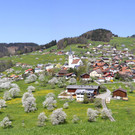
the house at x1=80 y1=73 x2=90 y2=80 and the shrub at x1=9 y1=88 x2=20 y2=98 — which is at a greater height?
the house at x1=80 y1=73 x2=90 y2=80

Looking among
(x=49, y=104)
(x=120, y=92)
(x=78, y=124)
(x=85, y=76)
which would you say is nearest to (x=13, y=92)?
(x=49, y=104)

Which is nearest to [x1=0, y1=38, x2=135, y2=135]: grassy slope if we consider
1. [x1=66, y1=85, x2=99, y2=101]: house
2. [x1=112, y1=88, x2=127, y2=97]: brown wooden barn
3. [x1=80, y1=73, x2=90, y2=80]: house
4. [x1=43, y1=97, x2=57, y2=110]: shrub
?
[x1=43, y1=97, x2=57, y2=110]: shrub

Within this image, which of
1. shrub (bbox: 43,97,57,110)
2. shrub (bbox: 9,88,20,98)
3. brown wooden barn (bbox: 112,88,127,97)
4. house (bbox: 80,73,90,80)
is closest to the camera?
shrub (bbox: 43,97,57,110)

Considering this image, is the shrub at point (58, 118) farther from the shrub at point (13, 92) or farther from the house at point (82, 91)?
the shrub at point (13, 92)

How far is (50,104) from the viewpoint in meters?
47.7

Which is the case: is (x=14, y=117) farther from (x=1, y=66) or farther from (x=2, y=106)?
(x=1, y=66)

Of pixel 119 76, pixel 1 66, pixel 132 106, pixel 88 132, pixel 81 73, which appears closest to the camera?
pixel 88 132

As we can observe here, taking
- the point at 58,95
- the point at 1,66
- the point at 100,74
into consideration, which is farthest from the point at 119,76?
the point at 1,66

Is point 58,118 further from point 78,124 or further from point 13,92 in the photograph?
point 13,92

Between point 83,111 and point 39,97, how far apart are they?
65.8 feet

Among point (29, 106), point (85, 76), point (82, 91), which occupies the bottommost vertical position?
point (29, 106)

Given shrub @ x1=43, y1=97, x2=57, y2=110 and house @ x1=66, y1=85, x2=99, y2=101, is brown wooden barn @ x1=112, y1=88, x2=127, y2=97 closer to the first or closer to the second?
house @ x1=66, y1=85, x2=99, y2=101

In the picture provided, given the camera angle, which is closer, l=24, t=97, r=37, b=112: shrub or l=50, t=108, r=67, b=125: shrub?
l=50, t=108, r=67, b=125: shrub

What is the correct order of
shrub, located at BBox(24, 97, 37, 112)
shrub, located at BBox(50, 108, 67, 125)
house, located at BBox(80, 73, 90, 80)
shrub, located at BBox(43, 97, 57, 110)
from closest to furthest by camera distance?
1. shrub, located at BBox(50, 108, 67, 125)
2. shrub, located at BBox(24, 97, 37, 112)
3. shrub, located at BBox(43, 97, 57, 110)
4. house, located at BBox(80, 73, 90, 80)
